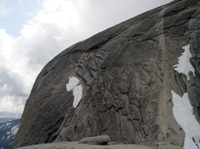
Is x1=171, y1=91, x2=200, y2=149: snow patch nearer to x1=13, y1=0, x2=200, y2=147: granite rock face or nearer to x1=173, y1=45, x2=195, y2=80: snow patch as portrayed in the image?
x1=13, y1=0, x2=200, y2=147: granite rock face

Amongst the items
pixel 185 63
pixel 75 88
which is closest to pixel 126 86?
pixel 185 63

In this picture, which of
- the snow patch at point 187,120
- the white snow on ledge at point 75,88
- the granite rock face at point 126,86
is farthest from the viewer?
the white snow on ledge at point 75,88

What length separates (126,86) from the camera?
14680 millimetres

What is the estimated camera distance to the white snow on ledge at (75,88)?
1645 centimetres

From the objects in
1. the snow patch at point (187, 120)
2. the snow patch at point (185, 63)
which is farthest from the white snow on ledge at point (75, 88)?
the snow patch at point (185, 63)

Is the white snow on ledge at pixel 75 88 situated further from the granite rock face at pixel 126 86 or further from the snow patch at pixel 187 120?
the snow patch at pixel 187 120

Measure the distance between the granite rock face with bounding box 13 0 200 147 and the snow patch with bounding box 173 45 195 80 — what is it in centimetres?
26

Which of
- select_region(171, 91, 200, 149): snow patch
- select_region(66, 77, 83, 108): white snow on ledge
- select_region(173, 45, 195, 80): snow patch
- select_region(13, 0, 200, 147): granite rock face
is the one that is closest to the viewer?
select_region(171, 91, 200, 149): snow patch

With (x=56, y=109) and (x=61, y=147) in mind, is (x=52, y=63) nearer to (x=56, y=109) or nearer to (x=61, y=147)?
(x=56, y=109)

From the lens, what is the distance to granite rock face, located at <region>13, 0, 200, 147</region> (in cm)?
1275

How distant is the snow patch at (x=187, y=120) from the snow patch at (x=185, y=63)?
1.64 meters

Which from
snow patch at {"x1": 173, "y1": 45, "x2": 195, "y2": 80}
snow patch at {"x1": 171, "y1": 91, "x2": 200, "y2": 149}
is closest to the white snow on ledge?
snow patch at {"x1": 171, "y1": 91, "x2": 200, "y2": 149}

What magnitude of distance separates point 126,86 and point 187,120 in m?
4.54

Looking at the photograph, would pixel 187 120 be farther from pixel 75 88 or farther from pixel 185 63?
pixel 75 88
